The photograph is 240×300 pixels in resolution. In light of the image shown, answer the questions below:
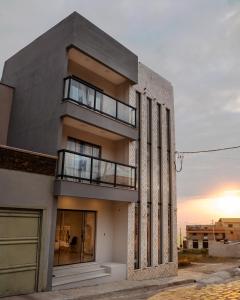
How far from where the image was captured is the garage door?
9672 millimetres

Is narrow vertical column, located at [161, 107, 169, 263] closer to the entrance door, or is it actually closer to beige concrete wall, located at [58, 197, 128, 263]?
beige concrete wall, located at [58, 197, 128, 263]

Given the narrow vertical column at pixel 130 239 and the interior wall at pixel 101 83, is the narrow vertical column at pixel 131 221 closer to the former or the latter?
the narrow vertical column at pixel 130 239

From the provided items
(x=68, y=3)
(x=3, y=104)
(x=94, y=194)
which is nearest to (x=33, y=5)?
(x=68, y=3)

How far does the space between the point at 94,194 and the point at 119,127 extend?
3655 millimetres

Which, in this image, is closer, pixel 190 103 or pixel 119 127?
pixel 119 127

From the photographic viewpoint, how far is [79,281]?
11.5 meters

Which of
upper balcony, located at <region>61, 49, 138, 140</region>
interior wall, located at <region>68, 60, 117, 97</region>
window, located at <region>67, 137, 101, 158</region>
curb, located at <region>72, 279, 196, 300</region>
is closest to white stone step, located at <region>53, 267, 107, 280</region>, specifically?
curb, located at <region>72, 279, 196, 300</region>

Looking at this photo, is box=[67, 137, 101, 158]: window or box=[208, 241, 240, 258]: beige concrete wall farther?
box=[208, 241, 240, 258]: beige concrete wall

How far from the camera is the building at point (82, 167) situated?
1042cm

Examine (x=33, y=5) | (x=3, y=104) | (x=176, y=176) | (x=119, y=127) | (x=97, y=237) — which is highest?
(x=33, y=5)

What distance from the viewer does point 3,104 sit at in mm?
14961

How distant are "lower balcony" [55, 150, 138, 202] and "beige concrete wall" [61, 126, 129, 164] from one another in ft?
4.39

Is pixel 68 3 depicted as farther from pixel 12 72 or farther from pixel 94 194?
pixel 94 194

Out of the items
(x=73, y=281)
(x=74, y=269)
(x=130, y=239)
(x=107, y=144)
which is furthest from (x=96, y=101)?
(x=73, y=281)
